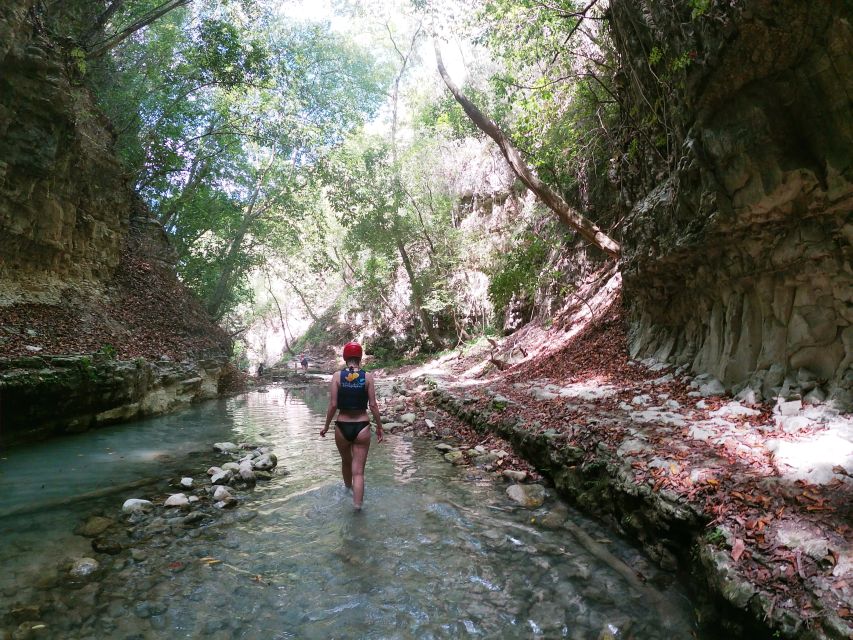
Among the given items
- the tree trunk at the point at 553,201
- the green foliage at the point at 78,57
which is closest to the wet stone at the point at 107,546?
the tree trunk at the point at 553,201

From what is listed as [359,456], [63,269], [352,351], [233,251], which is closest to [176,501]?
[359,456]

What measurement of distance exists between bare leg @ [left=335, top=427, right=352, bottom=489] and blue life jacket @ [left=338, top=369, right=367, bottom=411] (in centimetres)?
34

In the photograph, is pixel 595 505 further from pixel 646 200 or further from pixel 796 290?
pixel 646 200

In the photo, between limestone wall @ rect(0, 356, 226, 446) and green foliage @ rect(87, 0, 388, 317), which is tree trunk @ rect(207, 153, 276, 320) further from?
limestone wall @ rect(0, 356, 226, 446)

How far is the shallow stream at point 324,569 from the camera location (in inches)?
→ 128

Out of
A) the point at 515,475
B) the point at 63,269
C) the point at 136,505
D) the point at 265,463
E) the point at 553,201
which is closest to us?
the point at 136,505

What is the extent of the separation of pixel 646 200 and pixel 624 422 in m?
4.78

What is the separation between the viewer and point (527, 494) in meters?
5.77

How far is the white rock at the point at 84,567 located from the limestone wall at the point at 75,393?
16.7 feet

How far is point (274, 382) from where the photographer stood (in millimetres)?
25781

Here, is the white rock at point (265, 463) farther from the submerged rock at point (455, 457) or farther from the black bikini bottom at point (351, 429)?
the submerged rock at point (455, 457)

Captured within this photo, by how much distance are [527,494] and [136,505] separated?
4.79 m

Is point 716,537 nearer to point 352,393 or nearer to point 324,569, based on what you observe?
point 324,569

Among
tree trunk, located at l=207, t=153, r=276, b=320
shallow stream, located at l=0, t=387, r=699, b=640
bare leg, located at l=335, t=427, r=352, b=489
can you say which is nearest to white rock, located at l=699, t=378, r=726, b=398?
shallow stream, located at l=0, t=387, r=699, b=640
